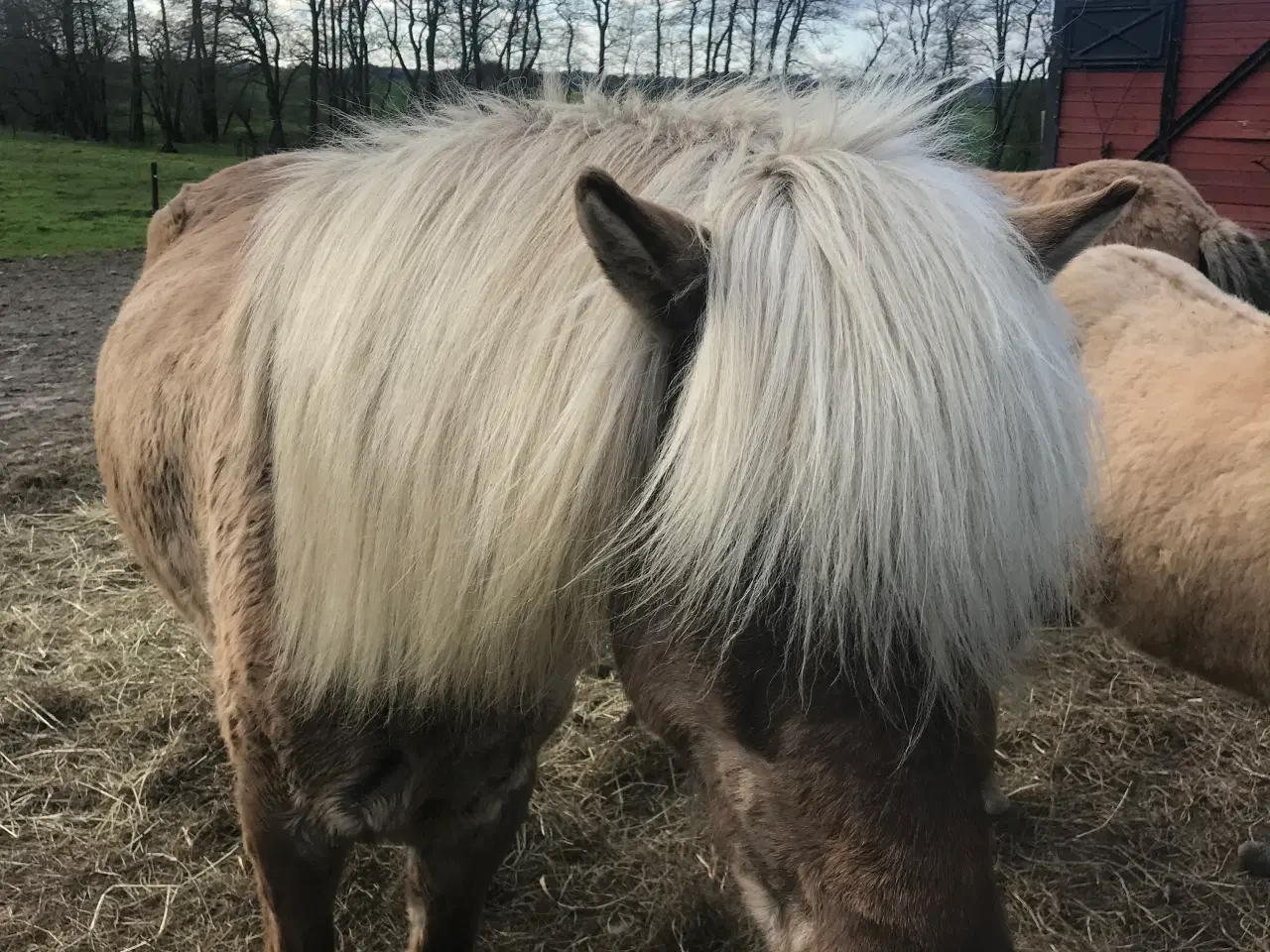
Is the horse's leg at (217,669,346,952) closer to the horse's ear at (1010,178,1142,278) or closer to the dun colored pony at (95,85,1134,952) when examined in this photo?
the dun colored pony at (95,85,1134,952)

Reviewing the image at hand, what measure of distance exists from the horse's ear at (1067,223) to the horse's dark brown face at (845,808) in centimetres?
62

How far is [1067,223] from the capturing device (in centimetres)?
114

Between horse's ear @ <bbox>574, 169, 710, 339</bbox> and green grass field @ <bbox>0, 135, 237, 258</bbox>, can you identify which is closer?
horse's ear @ <bbox>574, 169, 710, 339</bbox>

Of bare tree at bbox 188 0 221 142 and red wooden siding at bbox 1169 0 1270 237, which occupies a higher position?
bare tree at bbox 188 0 221 142

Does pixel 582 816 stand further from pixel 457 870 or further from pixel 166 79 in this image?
pixel 166 79

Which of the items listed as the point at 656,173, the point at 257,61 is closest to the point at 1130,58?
the point at 656,173

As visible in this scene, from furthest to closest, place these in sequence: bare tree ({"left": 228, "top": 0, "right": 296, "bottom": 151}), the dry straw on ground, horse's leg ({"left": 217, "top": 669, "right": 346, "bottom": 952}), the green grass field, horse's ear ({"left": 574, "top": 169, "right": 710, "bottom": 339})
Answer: bare tree ({"left": 228, "top": 0, "right": 296, "bottom": 151})
the green grass field
the dry straw on ground
horse's leg ({"left": 217, "top": 669, "right": 346, "bottom": 952})
horse's ear ({"left": 574, "top": 169, "right": 710, "bottom": 339})

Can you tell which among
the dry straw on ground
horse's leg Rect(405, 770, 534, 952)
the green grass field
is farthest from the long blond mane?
the green grass field

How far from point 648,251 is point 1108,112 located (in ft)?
52.3

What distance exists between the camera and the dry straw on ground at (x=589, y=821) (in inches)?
93.0

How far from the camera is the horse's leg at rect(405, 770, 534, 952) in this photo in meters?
1.72

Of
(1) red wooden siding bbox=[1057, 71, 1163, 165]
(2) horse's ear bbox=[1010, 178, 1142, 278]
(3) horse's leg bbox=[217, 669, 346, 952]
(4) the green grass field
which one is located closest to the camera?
(2) horse's ear bbox=[1010, 178, 1142, 278]

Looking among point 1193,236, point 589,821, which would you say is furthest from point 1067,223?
point 1193,236

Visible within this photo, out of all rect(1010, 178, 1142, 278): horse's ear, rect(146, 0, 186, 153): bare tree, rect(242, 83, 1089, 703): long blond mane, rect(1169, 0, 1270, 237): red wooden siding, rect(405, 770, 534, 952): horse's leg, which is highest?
rect(146, 0, 186, 153): bare tree
